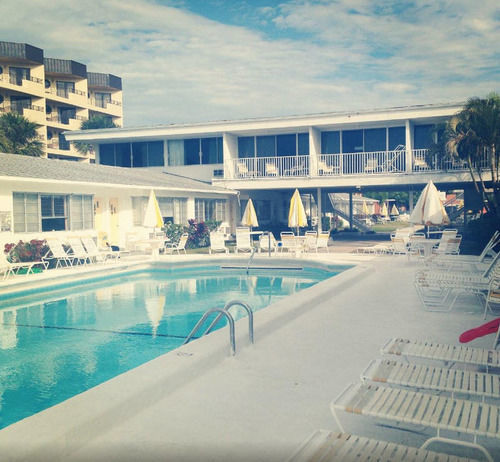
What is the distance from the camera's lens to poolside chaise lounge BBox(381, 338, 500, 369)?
4117 millimetres

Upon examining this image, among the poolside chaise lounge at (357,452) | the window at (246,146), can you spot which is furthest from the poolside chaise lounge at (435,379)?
the window at (246,146)

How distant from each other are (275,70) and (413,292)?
48.0 ft

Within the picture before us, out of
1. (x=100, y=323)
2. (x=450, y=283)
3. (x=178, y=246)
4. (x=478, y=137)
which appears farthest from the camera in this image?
(x=478, y=137)

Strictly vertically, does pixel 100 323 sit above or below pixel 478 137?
below

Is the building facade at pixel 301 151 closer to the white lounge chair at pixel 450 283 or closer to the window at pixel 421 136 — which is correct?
the window at pixel 421 136

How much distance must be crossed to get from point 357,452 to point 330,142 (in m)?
23.6

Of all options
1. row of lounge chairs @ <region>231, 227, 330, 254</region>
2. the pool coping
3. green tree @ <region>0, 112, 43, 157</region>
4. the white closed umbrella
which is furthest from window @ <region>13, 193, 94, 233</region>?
green tree @ <region>0, 112, 43, 157</region>

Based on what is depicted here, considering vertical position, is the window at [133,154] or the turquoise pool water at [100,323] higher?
the window at [133,154]

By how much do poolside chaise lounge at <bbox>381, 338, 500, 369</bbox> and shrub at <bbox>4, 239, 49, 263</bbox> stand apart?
12.3 metres

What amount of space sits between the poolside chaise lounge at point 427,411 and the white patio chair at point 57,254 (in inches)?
506

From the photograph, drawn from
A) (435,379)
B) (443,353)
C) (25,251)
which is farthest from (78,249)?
(435,379)

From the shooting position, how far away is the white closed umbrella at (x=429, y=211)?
1494cm

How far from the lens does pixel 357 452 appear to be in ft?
8.73

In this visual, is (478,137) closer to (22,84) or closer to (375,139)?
(375,139)
